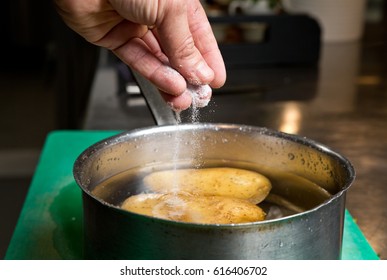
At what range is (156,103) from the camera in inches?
44.6

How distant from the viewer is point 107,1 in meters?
1.03

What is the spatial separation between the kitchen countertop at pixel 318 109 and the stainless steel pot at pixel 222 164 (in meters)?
0.18

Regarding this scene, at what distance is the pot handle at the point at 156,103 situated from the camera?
113 centimetres

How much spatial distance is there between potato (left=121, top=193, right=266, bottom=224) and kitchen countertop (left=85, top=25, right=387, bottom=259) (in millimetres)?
260

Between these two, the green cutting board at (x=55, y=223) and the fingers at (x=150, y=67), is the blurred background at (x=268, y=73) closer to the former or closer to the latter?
the green cutting board at (x=55, y=223)

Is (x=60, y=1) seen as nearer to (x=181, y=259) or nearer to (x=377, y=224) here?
(x=181, y=259)

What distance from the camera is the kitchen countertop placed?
1363mm

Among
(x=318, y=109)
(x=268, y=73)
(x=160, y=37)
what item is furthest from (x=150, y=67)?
(x=268, y=73)

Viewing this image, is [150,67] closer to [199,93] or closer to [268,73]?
[199,93]

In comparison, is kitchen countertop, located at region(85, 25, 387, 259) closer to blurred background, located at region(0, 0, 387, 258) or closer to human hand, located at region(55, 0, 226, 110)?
blurred background, located at region(0, 0, 387, 258)

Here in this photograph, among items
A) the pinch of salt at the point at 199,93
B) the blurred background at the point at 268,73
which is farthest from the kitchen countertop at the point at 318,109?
the pinch of salt at the point at 199,93

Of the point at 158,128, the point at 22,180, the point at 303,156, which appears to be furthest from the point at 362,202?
the point at 22,180

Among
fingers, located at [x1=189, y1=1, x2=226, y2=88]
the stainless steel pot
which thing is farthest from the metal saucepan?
fingers, located at [x1=189, y1=1, x2=226, y2=88]

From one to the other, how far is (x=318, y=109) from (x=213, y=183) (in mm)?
748
